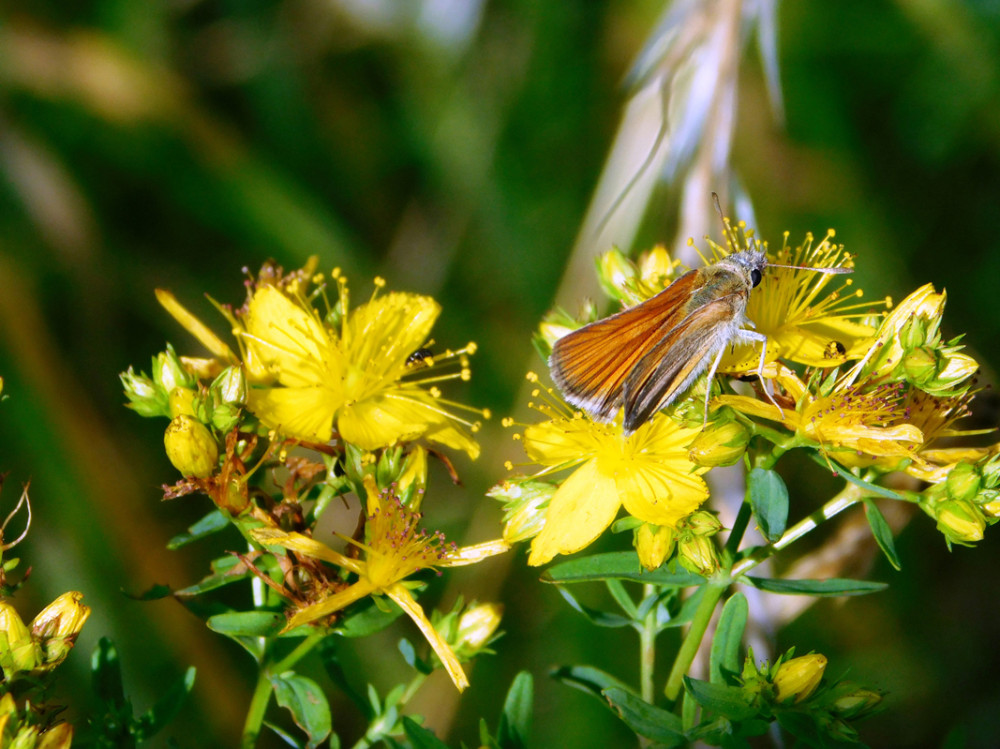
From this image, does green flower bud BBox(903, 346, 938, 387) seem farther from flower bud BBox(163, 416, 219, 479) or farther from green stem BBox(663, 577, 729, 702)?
→ flower bud BBox(163, 416, 219, 479)

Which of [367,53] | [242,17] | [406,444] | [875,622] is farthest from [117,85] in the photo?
[875,622]

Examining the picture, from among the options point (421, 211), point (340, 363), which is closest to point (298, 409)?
point (340, 363)

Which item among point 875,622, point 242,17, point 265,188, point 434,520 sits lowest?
point 875,622

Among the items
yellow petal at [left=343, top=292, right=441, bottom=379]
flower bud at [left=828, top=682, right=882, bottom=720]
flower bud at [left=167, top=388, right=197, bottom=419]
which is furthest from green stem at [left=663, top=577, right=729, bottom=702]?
flower bud at [left=167, top=388, right=197, bottom=419]

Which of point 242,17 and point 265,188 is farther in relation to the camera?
point 242,17

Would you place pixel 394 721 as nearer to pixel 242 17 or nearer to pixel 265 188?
pixel 265 188

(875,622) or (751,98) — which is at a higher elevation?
(751,98)

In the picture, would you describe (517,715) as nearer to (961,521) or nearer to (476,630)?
(476,630)
